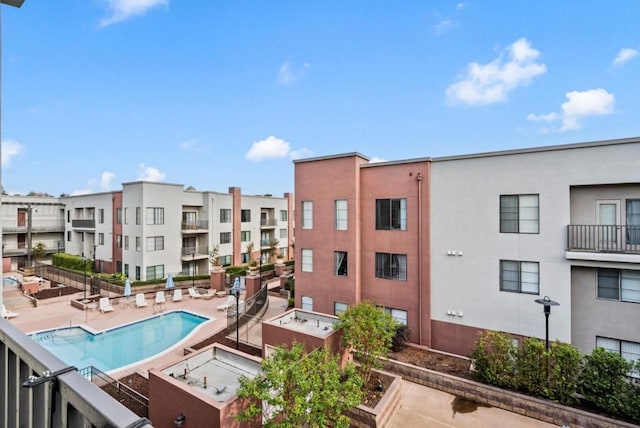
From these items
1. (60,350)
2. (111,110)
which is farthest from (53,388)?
(111,110)

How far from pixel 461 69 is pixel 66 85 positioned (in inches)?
706

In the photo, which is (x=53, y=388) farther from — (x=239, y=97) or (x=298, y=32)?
(x=239, y=97)

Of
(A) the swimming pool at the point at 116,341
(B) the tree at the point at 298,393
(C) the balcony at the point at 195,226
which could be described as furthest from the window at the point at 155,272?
(B) the tree at the point at 298,393

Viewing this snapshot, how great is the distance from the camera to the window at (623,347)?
1066 centimetres

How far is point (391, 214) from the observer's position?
1465cm

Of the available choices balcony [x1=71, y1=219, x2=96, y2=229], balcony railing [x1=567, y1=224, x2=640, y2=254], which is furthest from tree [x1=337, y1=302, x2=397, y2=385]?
balcony [x1=71, y1=219, x2=96, y2=229]

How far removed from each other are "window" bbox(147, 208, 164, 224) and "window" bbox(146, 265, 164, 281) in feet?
12.3

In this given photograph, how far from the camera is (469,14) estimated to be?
13.0 m

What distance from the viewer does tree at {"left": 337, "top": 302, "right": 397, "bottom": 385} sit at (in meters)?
10.4

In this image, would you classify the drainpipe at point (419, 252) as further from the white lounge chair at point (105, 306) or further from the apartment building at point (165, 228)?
the apartment building at point (165, 228)

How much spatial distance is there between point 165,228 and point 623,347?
1131 inches

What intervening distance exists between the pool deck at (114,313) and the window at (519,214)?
12.2 metres

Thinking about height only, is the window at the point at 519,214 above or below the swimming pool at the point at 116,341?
above

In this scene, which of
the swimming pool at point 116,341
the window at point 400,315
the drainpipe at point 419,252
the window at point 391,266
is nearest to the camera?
the drainpipe at point 419,252
